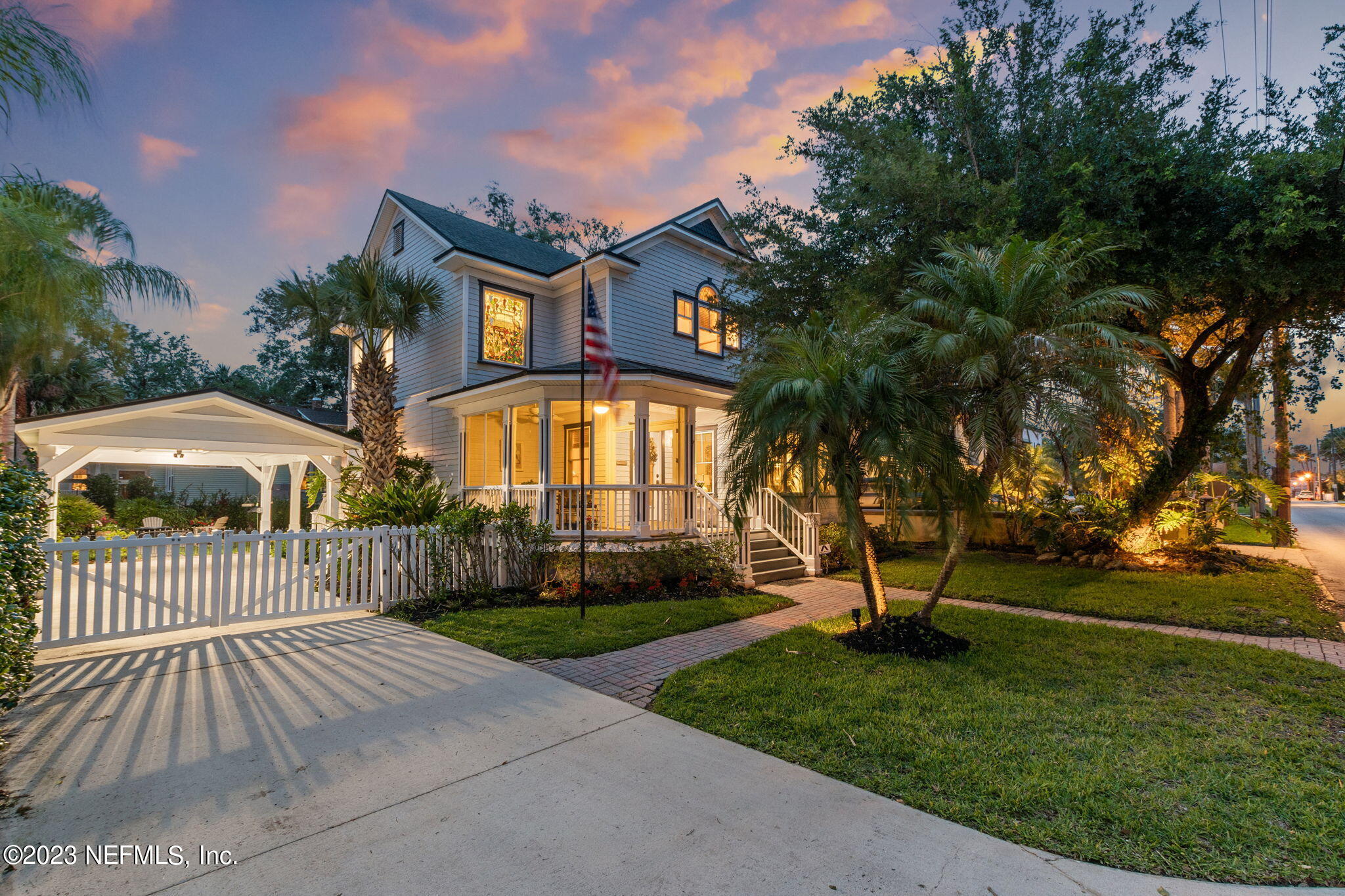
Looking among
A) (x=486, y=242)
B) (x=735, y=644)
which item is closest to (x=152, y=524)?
(x=486, y=242)

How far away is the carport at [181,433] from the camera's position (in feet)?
29.4

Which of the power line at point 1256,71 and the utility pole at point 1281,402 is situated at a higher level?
the power line at point 1256,71

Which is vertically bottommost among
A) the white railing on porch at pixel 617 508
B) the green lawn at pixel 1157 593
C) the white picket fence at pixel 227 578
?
the green lawn at pixel 1157 593

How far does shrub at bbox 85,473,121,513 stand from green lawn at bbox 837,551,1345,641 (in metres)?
26.3

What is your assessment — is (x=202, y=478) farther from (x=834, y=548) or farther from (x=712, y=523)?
(x=834, y=548)

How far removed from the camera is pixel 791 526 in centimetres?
1152

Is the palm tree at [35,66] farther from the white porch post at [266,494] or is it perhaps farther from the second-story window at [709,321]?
the second-story window at [709,321]

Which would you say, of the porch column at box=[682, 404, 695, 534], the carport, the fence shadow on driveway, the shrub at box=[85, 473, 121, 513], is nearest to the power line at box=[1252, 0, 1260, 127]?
the porch column at box=[682, 404, 695, 534]

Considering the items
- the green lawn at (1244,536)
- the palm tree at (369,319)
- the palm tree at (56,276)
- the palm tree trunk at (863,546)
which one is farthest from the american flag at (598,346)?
the green lawn at (1244,536)

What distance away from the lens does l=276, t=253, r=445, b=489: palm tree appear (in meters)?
11.7

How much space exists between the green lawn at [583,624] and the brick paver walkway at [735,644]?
6.6 inches

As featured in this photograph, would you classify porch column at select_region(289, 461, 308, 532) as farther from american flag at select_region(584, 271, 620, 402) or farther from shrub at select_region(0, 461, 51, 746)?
american flag at select_region(584, 271, 620, 402)

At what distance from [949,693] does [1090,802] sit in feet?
5.45

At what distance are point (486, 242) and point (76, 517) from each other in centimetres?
1215
